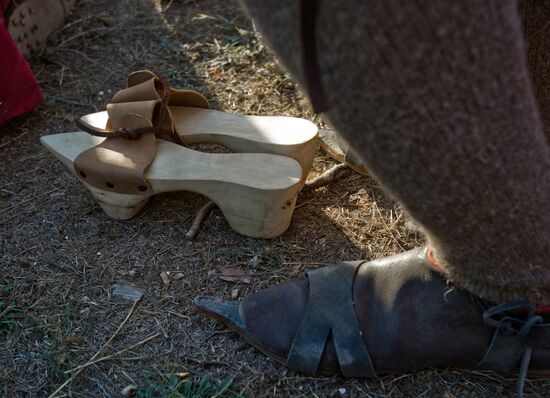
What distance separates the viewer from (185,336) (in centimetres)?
104

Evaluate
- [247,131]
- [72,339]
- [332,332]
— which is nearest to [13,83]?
[247,131]

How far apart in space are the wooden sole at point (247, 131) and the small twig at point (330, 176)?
0.19 ft

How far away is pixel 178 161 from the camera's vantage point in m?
1.22

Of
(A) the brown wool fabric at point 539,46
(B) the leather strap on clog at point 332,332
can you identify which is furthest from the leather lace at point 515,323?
(A) the brown wool fabric at point 539,46

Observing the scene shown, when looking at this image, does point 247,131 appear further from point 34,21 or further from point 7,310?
point 34,21

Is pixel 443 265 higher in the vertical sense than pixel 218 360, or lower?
higher

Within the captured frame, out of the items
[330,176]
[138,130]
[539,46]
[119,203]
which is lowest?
[330,176]

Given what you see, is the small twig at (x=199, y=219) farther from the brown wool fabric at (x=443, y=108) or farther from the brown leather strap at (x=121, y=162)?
the brown wool fabric at (x=443, y=108)

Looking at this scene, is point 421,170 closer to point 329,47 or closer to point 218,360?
point 329,47

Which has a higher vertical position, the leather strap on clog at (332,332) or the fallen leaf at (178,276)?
the leather strap on clog at (332,332)

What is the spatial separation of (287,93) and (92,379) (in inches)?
37.0

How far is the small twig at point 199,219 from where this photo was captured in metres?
1.23

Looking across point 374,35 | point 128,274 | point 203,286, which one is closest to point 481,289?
point 374,35

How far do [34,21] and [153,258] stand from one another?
3.24 ft
